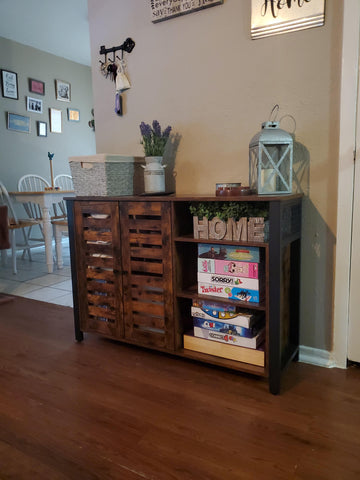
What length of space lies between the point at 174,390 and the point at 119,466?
442mm

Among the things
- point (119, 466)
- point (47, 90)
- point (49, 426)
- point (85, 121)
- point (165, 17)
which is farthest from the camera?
point (85, 121)

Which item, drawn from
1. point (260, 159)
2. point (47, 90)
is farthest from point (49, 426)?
point (47, 90)

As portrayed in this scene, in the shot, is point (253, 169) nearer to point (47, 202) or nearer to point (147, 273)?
point (147, 273)

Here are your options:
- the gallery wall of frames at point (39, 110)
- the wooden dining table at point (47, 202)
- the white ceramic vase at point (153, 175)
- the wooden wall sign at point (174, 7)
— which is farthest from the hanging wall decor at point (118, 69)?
the gallery wall of frames at point (39, 110)

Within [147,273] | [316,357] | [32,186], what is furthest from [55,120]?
[316,357]

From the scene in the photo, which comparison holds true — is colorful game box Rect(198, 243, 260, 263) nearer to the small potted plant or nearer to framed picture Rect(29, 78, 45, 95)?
the small potted plant

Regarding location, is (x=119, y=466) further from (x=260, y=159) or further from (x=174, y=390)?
(x=260, y=159)

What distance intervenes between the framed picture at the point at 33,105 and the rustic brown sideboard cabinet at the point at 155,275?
347 centimetres

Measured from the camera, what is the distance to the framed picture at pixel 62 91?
16.9 feet

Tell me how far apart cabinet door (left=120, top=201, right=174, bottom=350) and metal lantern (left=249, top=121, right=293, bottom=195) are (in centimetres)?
42

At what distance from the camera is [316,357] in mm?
1710

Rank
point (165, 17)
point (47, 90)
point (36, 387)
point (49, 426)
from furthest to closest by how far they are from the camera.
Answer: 1. point (47, 90)
2. point (165, 17)
3. point (36, 387)
4. point (49, 426)

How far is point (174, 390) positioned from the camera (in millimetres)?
1511

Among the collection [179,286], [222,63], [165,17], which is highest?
[165,17]
